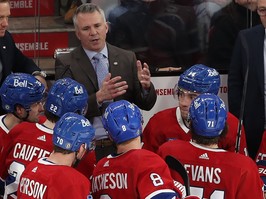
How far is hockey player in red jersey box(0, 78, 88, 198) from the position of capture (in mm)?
4844

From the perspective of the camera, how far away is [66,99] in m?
4.89

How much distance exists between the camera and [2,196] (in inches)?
208

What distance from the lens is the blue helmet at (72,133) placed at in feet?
Result: 14.1

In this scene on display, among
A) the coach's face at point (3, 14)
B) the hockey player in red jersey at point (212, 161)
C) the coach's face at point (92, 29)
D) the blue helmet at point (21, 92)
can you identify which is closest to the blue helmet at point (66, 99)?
the blue helmet at point (21, 92)

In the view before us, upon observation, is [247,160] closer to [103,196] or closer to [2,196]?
[103,196]

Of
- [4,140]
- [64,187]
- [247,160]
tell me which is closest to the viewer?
[64,187]

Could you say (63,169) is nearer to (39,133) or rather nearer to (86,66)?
(39,133)

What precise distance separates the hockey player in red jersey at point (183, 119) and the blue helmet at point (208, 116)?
66cm

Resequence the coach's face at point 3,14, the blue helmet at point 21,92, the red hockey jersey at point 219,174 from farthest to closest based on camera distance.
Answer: the coach's face at point 3,14, the blue helmet at point 21,92, the red hockey jersey at point 219,174

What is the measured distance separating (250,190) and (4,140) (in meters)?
1.46

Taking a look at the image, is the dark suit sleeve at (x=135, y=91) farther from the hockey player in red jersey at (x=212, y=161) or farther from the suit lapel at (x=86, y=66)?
the hockey player in red jersey at (x=212, y=161)

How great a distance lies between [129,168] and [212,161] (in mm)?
455

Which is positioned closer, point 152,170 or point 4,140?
point 152,170

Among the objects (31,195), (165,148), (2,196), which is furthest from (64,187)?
(2,196)
